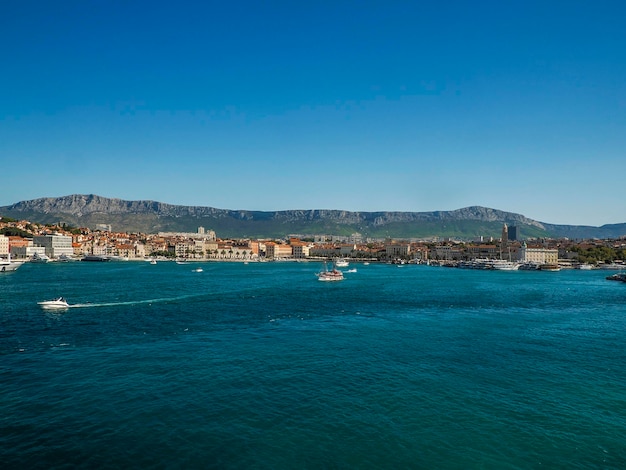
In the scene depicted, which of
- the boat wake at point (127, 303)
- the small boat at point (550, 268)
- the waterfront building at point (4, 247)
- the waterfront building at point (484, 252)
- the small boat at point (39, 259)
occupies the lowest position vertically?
the small boat at point (550, 268)

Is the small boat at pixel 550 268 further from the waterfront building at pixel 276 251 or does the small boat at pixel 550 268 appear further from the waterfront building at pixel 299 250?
the waterfront building at pixel 276 251

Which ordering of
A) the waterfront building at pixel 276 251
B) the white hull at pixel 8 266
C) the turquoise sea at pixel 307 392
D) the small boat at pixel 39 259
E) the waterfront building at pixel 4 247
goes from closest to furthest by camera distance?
1. the turquoise sea at pixel 307 392
2. the white hull at pixel 8 266
3. the waterfront building at pixel 4 247
4. the small boat at pixel 39 259
5. the waterfront building at pixel 276 251

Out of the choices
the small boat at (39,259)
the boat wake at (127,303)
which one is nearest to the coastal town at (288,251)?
the small boat at (39,259)

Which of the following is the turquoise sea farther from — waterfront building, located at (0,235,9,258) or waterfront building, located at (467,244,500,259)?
waterfront building, located at (467,244,500,259)

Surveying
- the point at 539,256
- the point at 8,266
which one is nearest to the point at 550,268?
the point at 539,256

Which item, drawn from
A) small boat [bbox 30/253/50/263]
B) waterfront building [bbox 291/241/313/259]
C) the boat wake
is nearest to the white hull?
small boat [bbox 30/253/50/263]

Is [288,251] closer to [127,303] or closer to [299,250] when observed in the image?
[299,250]
